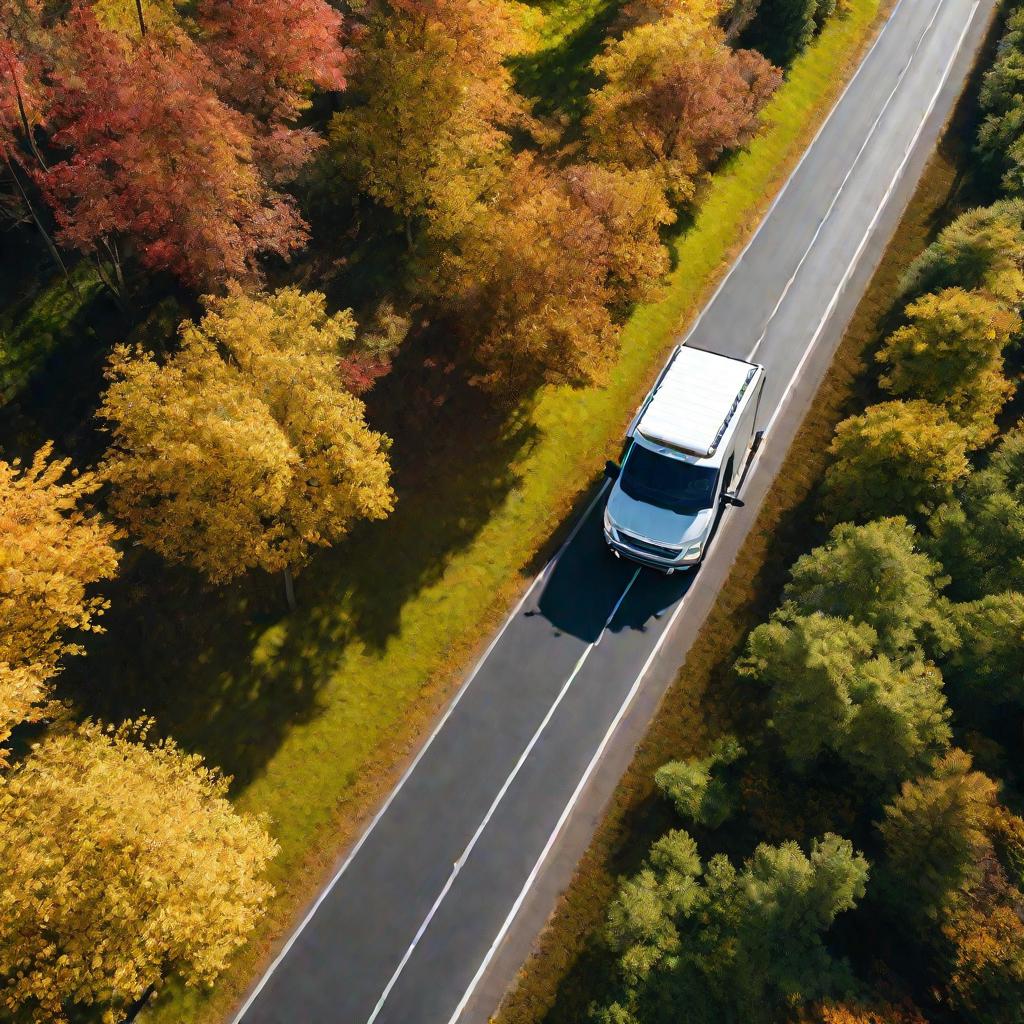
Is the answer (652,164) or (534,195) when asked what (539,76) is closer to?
(652,164)

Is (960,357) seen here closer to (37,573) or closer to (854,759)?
(854,759)

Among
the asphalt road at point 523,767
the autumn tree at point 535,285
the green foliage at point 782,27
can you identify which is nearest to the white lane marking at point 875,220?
the asphalt road at point 523,767

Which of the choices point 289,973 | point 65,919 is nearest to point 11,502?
point 65,919

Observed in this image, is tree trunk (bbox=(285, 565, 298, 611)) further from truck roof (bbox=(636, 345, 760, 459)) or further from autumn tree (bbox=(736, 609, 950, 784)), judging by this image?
autumn tree (bbox=(736, 609, 950, 784))

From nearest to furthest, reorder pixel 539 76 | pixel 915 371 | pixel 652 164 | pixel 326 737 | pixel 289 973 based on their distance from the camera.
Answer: pixel 289 973
pixel 326 737
pixel 915 371
pixel 652 164
pixel 539 76

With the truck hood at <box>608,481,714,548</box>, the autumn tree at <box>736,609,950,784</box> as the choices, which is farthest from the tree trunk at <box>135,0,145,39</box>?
the autumn tree at <box>736,609,950,784</box>

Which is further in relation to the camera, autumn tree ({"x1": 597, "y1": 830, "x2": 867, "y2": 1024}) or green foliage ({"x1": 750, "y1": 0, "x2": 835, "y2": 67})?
green foliage ({"x1": 750, "y1": 0, "x2": 835, "y2": 67})

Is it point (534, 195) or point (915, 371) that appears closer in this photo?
point (534, 195)

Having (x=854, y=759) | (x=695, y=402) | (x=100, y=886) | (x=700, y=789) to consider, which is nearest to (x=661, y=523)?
(x=695, y=402)
